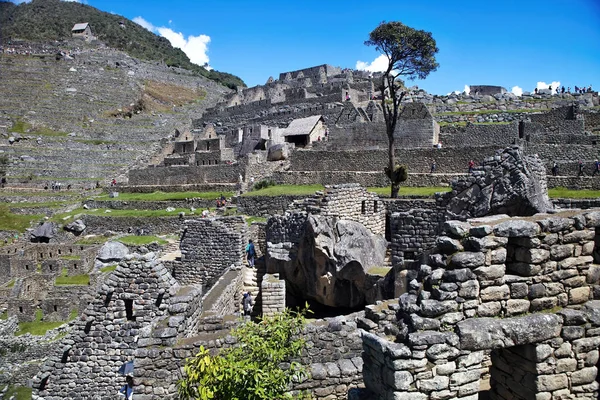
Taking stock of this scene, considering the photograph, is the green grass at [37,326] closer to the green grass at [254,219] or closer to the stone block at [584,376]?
the green grass at [254,219]

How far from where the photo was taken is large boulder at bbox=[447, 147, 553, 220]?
25.5ft

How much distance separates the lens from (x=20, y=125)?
5200 centimetres

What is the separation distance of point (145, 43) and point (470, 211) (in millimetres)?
150839

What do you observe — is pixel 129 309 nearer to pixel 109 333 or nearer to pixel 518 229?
pixel 109 333

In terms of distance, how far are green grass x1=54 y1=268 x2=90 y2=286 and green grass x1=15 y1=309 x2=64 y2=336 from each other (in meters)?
2.50

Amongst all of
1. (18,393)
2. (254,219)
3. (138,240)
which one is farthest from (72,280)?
(254,219)

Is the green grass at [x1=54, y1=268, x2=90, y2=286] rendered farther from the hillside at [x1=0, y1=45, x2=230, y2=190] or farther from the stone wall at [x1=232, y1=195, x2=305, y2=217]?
the hillside at [x1=0, y1=45, x2=230, y2=190]

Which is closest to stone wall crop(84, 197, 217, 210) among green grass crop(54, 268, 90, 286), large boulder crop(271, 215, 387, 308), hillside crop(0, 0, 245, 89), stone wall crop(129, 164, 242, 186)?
stone wall crop(129, 164, 242, 186)

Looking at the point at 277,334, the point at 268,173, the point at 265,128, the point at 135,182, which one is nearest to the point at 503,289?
the point at 277,334

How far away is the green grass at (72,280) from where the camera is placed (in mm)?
22562

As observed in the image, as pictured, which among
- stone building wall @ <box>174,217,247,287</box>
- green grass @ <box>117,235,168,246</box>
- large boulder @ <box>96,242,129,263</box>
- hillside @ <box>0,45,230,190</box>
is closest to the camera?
stone building wall @ <box>174,217,247,287</box>

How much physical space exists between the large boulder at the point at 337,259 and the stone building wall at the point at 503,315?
6866mm

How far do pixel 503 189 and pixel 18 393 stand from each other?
650 inches

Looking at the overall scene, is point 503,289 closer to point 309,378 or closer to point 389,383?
point 389,383
